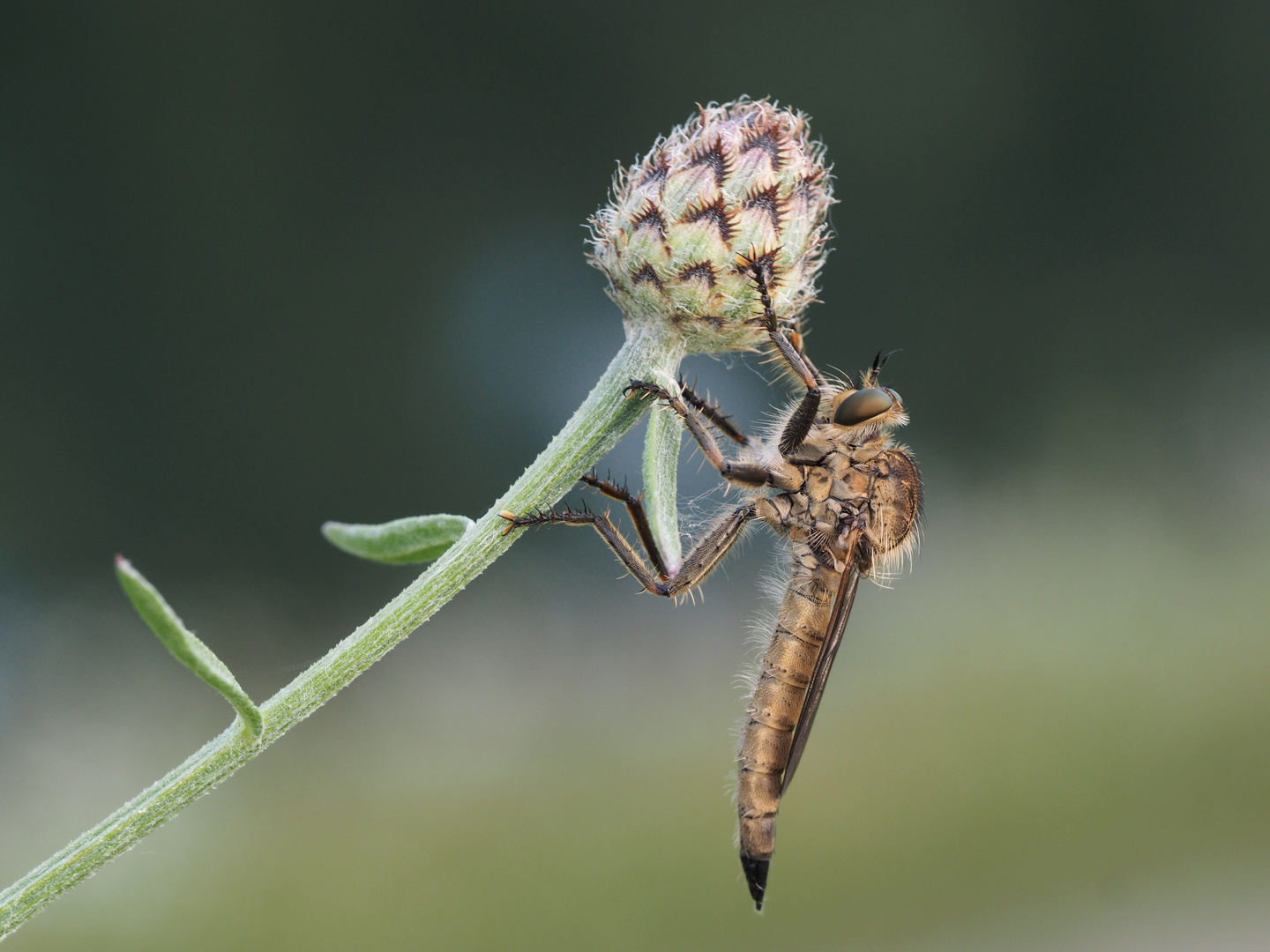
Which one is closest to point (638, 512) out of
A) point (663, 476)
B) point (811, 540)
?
point (663, 476)

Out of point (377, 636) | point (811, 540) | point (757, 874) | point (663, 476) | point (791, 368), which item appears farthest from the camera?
point (811, 540)

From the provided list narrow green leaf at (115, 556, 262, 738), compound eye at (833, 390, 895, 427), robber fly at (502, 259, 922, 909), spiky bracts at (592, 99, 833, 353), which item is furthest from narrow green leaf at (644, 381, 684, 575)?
narrow green leaf at (115, 556, 262, 738)

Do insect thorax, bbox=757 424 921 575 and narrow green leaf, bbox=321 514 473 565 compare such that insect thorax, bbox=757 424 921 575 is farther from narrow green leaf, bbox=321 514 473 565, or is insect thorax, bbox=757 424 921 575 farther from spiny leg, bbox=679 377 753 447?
narrow green leaf, bbox=321 514 473 565

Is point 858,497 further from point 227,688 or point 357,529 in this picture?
point 227,688

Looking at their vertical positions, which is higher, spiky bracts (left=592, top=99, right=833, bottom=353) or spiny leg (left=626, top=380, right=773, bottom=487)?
spiky bracts (left=592, top=99, right=833, bottom=353)

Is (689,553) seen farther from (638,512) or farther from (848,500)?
(848,500)

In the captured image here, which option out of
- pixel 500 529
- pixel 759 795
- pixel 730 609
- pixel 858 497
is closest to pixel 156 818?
pixel 500 529
